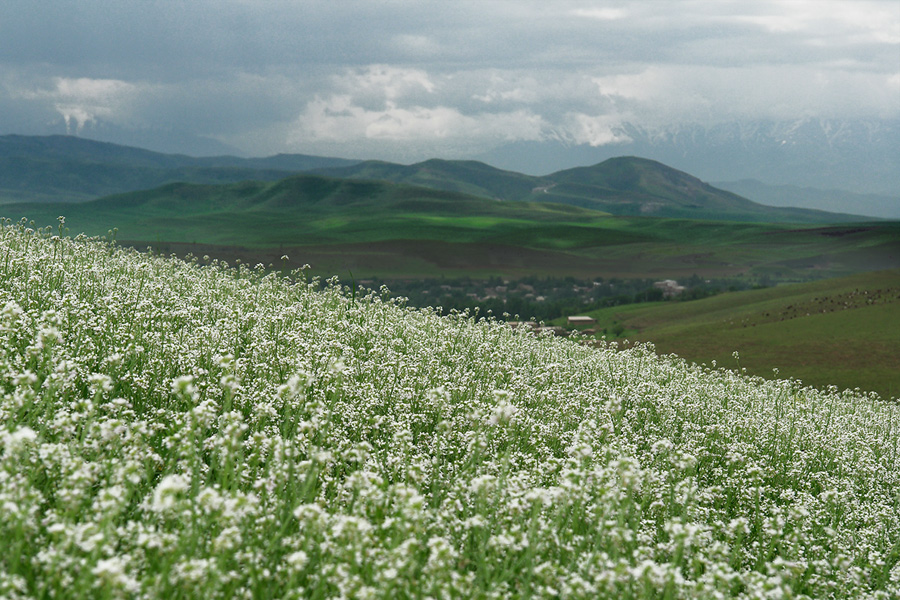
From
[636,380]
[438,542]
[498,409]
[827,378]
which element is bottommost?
[827,378]

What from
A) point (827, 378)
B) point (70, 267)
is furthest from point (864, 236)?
point (70, 267)

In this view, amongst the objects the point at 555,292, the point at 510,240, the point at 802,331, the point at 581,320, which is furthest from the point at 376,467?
the point at 510,240

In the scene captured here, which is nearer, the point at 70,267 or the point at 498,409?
the point at 498,409

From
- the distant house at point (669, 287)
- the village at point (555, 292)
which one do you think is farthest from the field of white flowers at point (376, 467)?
the distant house at point (669, 287)

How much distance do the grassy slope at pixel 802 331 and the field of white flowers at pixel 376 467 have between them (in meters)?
13.3

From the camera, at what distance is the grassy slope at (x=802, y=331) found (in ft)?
87.3

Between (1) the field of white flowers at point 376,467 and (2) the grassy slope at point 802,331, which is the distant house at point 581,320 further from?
(1) the field of white flowers at point 376,467

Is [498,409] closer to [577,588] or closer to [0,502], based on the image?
[577,588]

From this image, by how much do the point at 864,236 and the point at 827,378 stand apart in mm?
85124

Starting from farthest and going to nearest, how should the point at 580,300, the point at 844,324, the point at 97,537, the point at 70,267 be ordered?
the point at 580,300, the point at 844,324, the point at 70,267, the point at 97,537

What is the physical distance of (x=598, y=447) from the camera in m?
7.31

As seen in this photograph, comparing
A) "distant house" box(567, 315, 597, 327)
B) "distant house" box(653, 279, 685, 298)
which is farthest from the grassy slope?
"distant house" box(653, 279, 685, 298)

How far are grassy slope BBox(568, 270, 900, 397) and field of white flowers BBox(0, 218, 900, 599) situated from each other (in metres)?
13.3

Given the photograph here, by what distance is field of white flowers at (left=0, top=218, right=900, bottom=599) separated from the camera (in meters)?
3.96
